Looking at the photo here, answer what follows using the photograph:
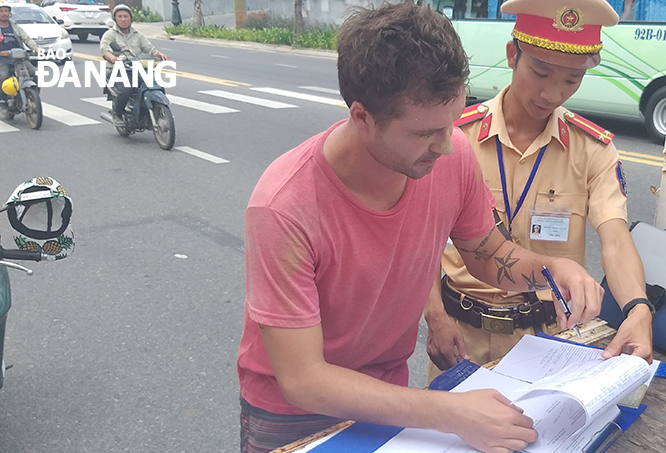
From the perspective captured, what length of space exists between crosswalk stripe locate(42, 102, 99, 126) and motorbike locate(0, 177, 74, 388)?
30.2 ft

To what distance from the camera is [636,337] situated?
168 centimetres

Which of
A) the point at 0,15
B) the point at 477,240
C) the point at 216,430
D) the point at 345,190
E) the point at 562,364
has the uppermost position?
the point at 0,15

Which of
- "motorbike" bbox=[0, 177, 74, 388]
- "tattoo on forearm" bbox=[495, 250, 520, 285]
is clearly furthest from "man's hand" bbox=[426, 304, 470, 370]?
"motorbike" bbox=[0, 177, 74, 388]

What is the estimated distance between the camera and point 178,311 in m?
4.27

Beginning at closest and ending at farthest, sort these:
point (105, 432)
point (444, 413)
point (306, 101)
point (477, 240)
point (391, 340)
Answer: point (444, 413) → point (391, 340) → point (477, 240) → point (105, 432) → point (306, 101)

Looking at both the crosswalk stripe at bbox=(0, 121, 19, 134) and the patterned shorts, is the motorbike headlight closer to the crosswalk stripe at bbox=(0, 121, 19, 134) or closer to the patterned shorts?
the crosswalk stripe at bbox=(0, 121, 19, 134)

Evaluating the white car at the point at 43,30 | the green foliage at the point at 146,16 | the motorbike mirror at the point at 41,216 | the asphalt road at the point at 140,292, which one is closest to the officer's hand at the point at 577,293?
the motorbike mirror at the point at 41,216

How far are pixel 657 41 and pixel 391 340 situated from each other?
820 cm

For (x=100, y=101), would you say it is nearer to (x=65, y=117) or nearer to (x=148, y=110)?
(x=65, y=117)

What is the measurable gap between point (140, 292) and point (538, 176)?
122 inches

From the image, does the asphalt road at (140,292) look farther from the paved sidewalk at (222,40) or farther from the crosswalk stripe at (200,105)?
the paved sidewalk at (222,40)

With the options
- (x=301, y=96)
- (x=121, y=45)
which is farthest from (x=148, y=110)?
(x=301, y=96)

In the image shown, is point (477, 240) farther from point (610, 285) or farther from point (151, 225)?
point (151, 225)

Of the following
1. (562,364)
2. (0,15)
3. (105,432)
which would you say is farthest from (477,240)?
(0,15)
